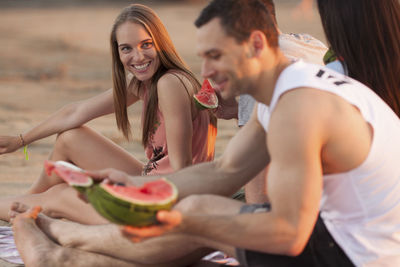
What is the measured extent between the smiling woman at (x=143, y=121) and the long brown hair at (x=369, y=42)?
1.23 meters

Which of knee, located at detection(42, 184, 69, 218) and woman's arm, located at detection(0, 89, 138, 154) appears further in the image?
woman's arm, located at detection(0, 89, 138, 154)

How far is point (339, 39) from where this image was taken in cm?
417

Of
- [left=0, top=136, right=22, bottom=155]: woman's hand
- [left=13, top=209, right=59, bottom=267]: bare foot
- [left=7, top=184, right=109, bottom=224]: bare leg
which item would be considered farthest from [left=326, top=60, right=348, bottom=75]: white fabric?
[left=0, top=136, right=22, bottom=155]: woman's hand

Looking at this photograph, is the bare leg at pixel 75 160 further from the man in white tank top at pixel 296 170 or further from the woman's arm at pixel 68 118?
the man in white tank top at pixel 296 170

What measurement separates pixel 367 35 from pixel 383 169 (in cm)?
118

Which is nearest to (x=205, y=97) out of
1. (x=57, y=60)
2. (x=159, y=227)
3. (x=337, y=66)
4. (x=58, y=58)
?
(x=337, y=66)

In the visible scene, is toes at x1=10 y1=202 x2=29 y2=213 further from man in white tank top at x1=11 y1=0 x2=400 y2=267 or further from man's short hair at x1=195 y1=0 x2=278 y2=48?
man's short hair at x1=195 y1=0 x2=278 y2=48

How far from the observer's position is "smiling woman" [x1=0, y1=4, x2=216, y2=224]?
4.83m

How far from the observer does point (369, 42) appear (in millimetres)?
4121

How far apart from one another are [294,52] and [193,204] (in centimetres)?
165

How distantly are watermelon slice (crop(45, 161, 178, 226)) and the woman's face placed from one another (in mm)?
1897

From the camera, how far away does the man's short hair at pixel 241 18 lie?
3211 mm

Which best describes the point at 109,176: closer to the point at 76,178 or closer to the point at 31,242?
the point at 76,178

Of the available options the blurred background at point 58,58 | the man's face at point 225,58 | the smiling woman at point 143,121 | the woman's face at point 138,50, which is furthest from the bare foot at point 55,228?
the blurred background at point 58,58
